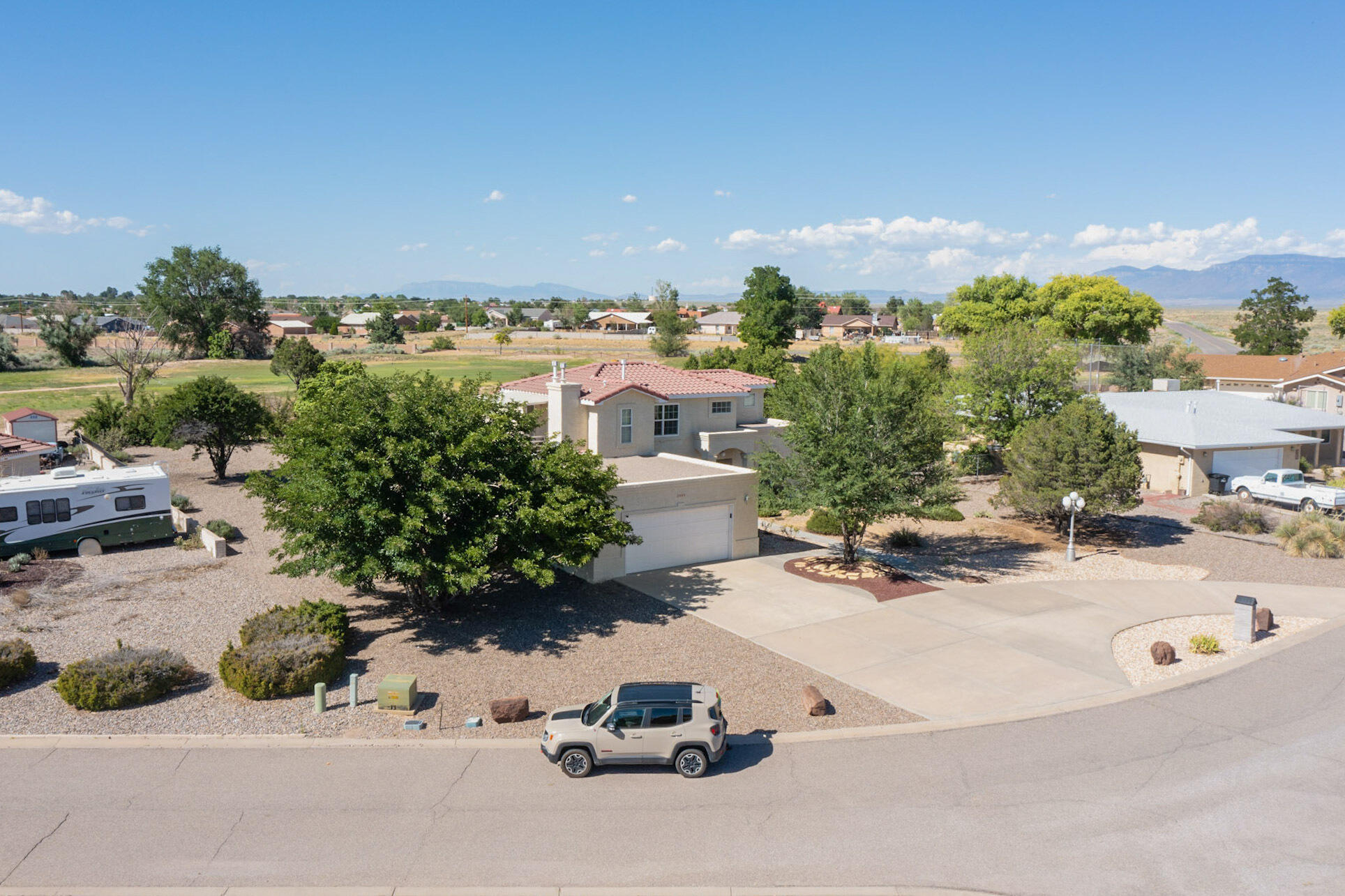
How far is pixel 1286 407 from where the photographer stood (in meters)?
44.3

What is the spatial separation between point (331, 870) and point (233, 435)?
104ft

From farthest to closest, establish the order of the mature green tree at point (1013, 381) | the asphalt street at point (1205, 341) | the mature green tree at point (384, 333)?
the mature green tree at point (384, 333), the asphalt street at point (1205, 341), the mature green tree at point (1013, 381)

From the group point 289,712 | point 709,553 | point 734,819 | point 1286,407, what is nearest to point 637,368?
point 709,553

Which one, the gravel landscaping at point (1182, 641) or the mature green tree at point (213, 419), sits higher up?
the mature green tree at point (213, 419)

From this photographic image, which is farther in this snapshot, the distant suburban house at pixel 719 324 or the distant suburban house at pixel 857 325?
the distant suburban house at pixel 857 325

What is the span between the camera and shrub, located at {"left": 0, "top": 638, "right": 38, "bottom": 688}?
16234mm

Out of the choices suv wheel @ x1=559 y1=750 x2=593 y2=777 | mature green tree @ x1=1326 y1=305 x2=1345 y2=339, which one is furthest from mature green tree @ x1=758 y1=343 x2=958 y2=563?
mature green tree @ x1=1326 y1=305 x2=1345 y2=339

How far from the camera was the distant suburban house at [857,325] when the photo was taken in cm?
15162

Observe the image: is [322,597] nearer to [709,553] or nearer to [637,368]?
[709,553]

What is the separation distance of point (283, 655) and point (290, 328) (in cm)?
14786

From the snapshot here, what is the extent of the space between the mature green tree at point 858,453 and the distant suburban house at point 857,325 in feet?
391

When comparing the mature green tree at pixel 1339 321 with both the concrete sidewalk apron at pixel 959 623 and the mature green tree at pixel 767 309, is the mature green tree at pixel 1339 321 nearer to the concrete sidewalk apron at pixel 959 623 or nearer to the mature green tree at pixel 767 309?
the mature green tree at pixel 767 309

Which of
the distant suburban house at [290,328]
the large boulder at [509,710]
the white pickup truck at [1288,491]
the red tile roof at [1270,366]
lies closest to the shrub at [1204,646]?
the large boulder at [509,710]

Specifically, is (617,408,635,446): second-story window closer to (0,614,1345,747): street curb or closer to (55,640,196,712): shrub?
(55,640,196,712): shrub
